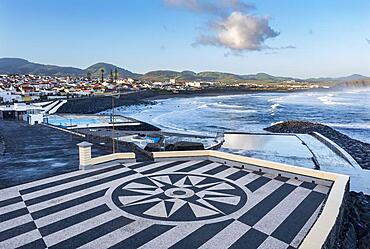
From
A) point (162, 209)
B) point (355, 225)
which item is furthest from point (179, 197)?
point (355, 225)

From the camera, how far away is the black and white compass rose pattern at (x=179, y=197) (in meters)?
7.83

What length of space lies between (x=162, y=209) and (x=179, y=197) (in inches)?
37.4

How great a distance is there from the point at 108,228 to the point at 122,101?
3137 inches

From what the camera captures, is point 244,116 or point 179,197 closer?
point 179,197

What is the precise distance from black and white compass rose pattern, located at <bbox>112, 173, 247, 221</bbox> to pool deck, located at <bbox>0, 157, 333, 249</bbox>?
0.03 m

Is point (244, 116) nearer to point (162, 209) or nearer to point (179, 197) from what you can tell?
point (179, 197)

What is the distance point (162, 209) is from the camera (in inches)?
316

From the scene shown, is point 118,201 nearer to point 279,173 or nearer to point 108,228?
point 108,228

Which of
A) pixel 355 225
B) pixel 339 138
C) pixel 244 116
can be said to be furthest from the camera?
pixel 244 116

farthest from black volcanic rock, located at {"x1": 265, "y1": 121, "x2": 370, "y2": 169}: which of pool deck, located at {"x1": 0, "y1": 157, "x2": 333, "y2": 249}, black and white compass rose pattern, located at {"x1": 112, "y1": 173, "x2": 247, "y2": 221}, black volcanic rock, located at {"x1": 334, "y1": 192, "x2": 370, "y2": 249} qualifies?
black and white compass rose pattern, located at {"x1": 112, "y1": 173, "x2": 247, "y2": 221}

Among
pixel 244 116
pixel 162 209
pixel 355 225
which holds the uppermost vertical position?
pixel 162 209

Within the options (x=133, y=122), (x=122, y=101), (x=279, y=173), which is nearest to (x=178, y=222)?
(x=279, y=173)

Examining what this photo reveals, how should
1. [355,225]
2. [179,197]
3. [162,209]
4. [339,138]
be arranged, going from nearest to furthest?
[162,209] < [179,197] < [355,225] < [339,138]

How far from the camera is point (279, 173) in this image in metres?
11.1
